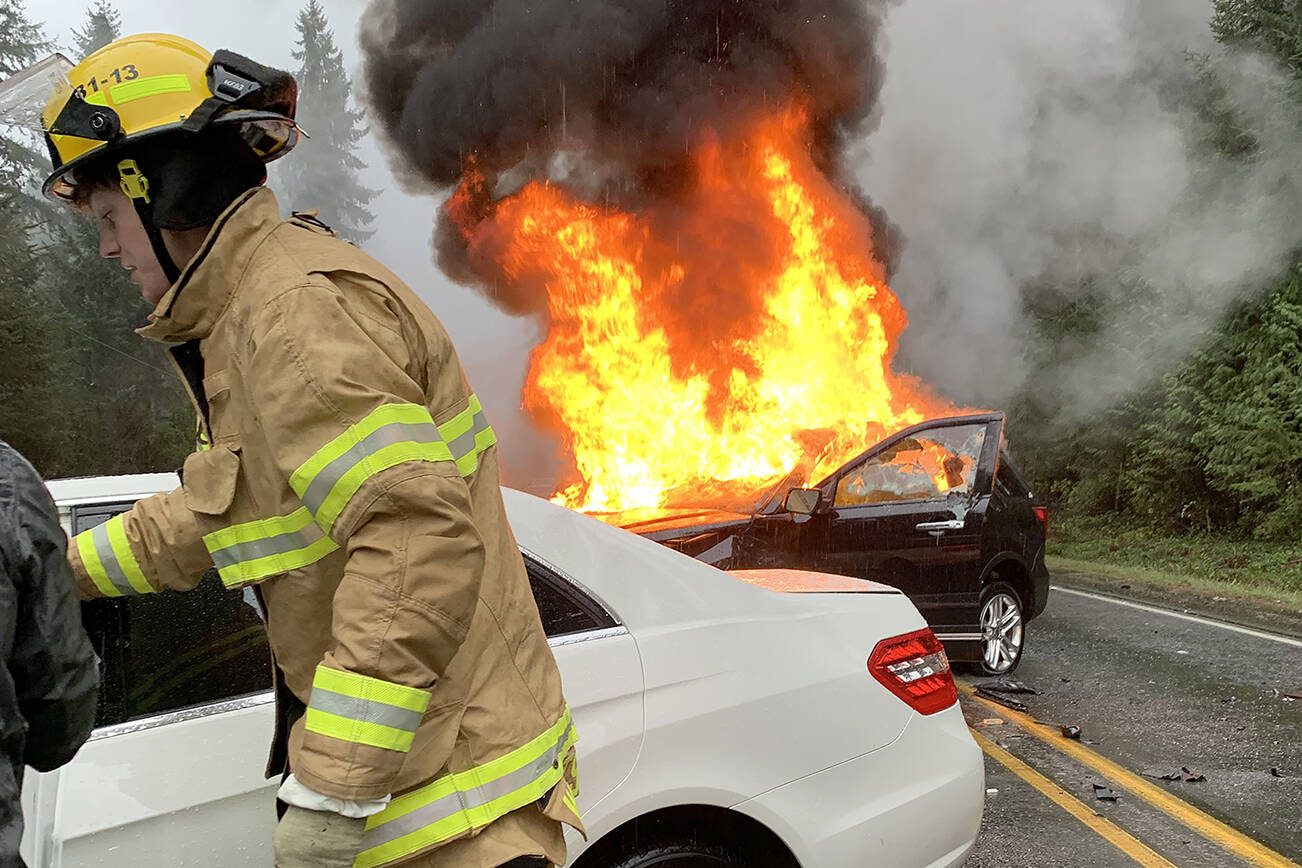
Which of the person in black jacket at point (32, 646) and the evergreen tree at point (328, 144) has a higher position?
the evergreen tree at point (328, 144)

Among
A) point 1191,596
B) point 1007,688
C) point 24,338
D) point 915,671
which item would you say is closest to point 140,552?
point 915,671

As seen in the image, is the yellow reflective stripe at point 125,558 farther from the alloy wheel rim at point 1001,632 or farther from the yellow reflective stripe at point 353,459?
the alloy wheel rim at point 1001,632

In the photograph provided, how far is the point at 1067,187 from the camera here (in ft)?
48.2

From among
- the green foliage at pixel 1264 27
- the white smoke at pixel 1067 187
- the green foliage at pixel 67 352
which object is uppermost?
the green foliage at pixel 1264 27

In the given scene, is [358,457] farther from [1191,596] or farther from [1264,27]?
[1264,27]

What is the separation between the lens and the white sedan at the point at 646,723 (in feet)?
6.07

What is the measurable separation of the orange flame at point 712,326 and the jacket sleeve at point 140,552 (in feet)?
22.3

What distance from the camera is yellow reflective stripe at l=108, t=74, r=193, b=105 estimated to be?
60.5 inches

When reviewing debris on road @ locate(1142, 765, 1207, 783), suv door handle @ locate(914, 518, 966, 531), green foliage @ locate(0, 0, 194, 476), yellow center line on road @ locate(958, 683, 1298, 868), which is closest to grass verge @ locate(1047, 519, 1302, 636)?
suv door handle @ locate(914, 518, 966, 531)

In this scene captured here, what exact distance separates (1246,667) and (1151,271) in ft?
30.6

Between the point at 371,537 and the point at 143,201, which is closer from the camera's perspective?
the point at 371,537

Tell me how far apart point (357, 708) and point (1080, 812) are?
3868 mm

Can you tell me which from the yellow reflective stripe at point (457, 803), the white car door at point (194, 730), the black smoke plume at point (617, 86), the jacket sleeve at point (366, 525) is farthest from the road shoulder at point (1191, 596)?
the jacket sleeve at point (366, 525)

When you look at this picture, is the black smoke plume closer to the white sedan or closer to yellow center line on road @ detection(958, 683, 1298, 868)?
yellow center line on road @ detection(958, 683, 1298, 868)
